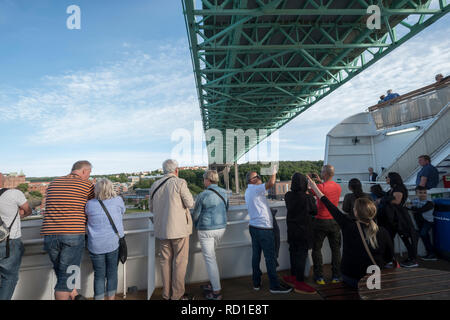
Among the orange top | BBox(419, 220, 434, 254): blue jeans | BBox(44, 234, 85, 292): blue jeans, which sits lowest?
BBox(419, 220, 434, 254): blue jeans

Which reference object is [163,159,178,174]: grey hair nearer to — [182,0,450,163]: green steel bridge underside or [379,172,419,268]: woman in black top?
[379,172,419,268]: woman in black top

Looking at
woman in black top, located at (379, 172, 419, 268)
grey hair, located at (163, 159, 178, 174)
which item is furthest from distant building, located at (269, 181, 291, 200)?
woman in black top, located at (379, 172, 419, 268)

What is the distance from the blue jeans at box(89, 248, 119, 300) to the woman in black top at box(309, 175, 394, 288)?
8.07 ft

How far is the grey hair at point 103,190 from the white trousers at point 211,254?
1.18 meters

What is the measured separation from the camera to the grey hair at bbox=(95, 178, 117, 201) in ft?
8.22

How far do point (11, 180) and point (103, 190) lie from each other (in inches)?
40.1

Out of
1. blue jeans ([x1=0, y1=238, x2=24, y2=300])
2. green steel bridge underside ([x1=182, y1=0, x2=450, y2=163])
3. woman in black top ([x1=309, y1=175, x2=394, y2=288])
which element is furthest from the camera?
green steel bridge underside ([x1=182, y1=0, x2=450, y2=163])

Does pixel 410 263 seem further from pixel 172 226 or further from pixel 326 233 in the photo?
pixel 172 226

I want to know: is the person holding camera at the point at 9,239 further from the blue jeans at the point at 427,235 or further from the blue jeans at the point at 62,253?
the blue jeans at the point at 427,235

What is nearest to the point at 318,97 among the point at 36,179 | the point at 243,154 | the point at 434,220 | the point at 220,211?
the point at 434,220

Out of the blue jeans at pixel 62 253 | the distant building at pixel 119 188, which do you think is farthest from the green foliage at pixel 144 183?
the blue jeans at pixel 62 253

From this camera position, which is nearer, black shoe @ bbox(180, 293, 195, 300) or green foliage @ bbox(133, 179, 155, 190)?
black shoe @ bbox(180, 293, 195, 300)

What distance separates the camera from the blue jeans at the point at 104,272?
2453mm

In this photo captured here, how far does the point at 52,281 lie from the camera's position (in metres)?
2.79
